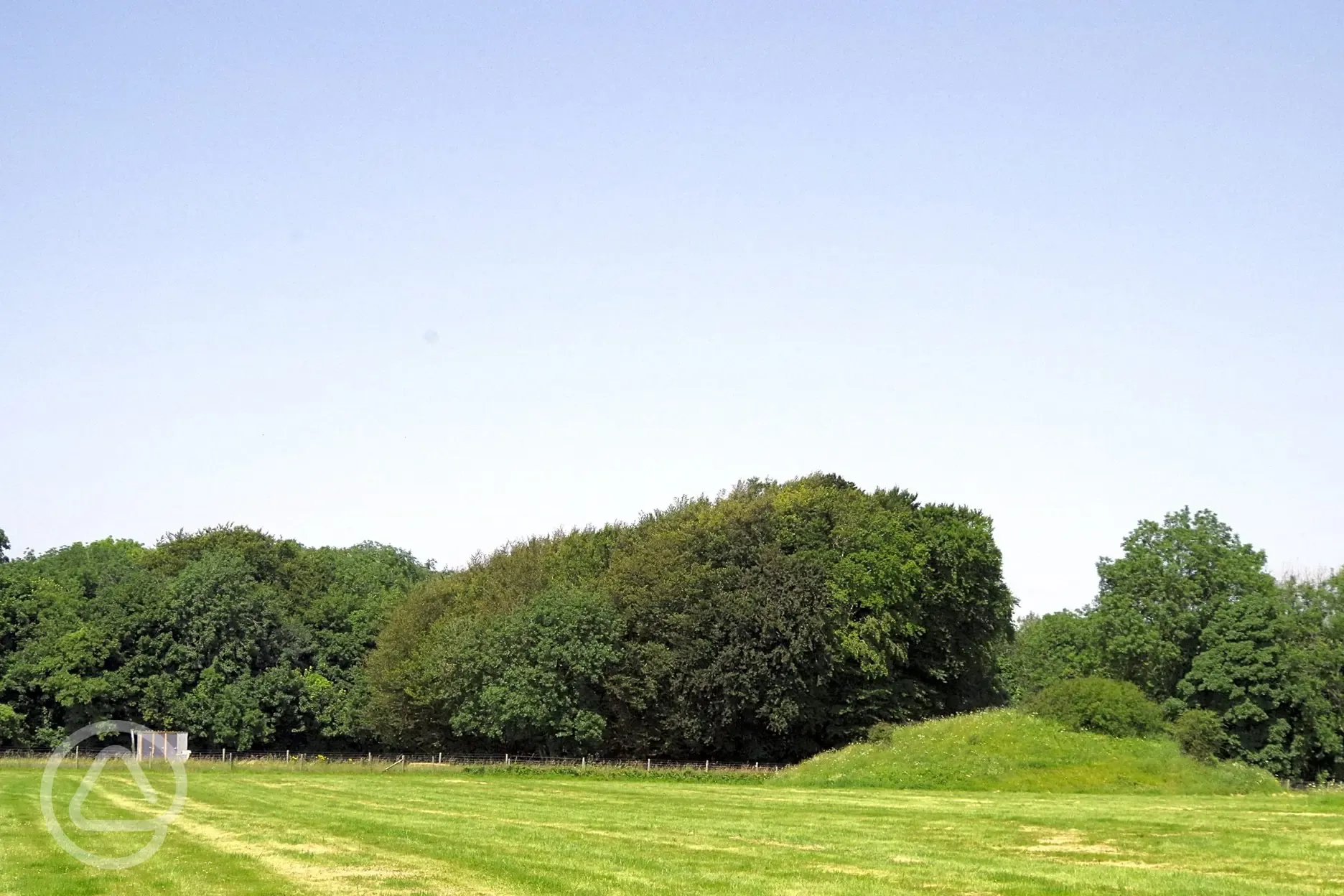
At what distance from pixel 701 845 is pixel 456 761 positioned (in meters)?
57.5

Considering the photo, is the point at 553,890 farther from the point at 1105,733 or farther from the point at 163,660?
the point at 163,660

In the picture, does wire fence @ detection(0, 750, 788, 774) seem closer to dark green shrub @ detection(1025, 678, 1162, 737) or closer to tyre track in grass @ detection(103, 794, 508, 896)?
dark green shrub @ detection(1025, 678, 1162, 737)

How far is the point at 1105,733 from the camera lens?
207ft

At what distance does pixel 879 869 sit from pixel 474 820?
A: 14782 mm

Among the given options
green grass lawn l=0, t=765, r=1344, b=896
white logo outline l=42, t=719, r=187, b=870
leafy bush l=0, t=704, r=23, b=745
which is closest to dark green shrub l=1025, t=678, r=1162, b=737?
green grass lawn l=0, t=765, r=1344, b=896

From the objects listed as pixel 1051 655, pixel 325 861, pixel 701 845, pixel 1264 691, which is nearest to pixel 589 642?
pixel 1264 691

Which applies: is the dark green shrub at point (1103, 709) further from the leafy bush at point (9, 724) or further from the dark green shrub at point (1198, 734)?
the leafy bush at point (9, 724)

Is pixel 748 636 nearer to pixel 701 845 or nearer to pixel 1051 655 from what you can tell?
pixel 1051 655

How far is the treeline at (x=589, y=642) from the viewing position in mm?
76062

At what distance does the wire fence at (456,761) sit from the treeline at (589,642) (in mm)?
1064

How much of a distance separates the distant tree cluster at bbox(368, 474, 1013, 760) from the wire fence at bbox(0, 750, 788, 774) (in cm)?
123

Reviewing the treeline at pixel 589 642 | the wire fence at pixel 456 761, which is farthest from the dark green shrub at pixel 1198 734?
the wire fence at pixel 456 761

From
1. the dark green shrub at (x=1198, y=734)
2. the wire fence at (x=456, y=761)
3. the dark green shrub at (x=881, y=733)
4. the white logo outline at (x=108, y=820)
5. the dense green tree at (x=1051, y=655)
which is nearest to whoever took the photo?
the white logo outline at (x=108, y=820)

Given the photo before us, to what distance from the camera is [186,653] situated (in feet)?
305
